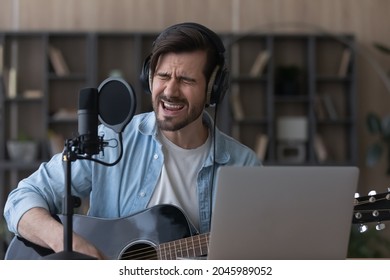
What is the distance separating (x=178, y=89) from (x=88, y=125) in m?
0.70

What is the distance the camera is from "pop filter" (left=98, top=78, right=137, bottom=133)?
5.16 feet

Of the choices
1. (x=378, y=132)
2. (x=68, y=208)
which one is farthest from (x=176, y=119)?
(x=378, y=132)

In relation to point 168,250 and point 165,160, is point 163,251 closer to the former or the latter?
point 168,250

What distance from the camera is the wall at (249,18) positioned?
641cm

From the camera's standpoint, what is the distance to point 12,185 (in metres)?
6.38

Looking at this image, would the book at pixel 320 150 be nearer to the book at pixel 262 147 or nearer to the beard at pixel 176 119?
the book at pixel 262 147

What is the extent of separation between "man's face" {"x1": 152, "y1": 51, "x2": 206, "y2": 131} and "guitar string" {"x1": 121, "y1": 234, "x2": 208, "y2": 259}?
1.30 ft

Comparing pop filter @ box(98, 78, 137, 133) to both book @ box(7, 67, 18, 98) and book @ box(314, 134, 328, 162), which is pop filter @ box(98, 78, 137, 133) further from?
book @ box(314, 134, 328, 162)

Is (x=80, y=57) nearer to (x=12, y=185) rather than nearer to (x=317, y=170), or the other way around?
(x=12, y=185)

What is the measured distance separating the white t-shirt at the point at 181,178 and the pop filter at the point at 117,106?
25.4 inches

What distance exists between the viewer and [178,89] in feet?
7.18

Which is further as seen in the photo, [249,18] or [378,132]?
[249,18]
